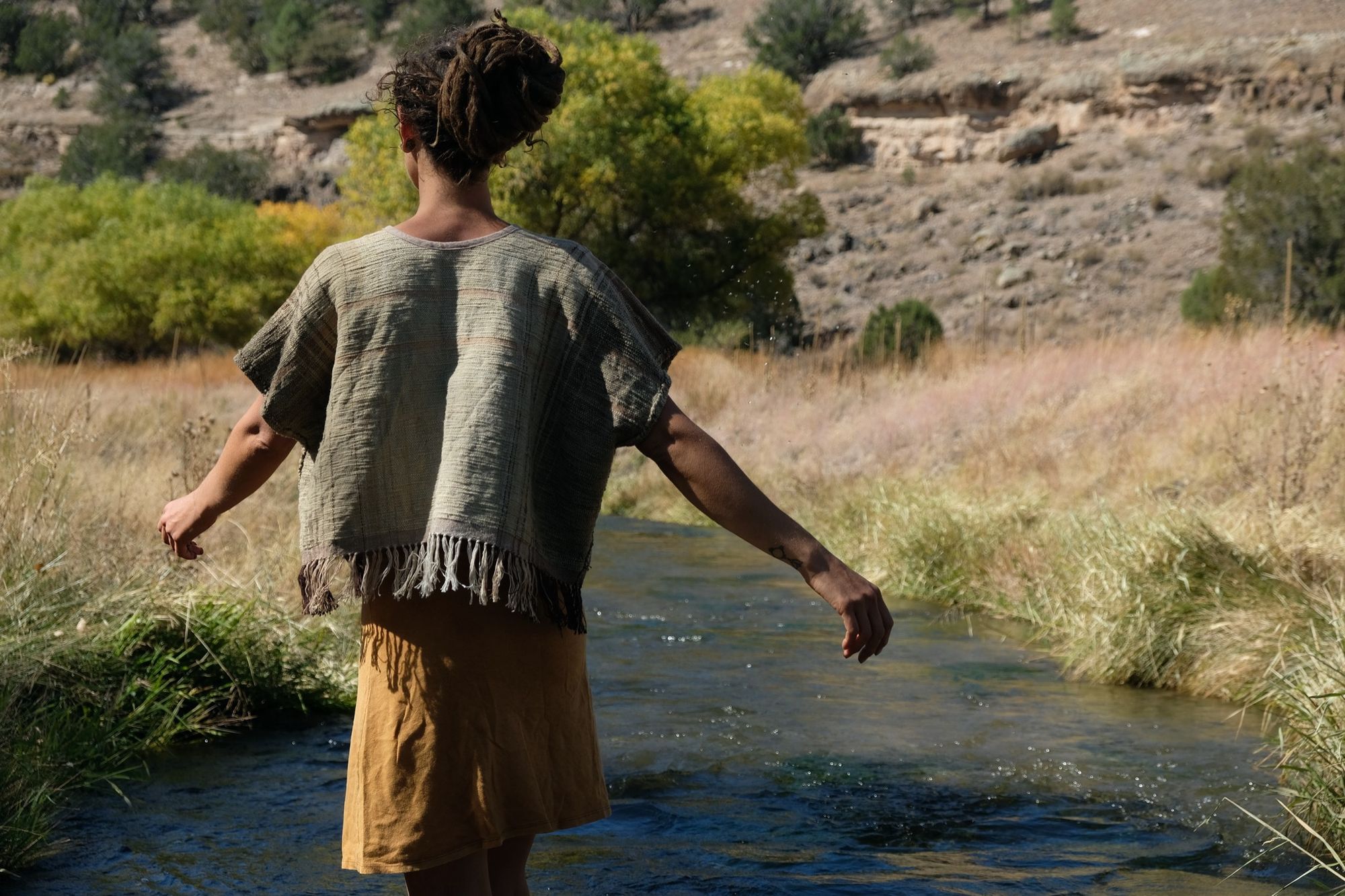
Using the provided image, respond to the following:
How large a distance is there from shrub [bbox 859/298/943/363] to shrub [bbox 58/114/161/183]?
34110 millimetres

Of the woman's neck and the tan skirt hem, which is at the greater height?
the woman's neck

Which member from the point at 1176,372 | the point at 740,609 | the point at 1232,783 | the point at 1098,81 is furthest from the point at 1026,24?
the point at 1232,783

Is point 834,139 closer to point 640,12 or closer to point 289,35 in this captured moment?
point 640,12

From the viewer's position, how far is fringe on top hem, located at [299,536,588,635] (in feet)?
7.01

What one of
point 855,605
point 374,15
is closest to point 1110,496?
point 855,605

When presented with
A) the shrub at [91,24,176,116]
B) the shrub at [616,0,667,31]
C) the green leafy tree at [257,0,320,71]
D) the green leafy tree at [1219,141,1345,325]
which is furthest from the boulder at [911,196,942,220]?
the shrub at [91,24,176,116]

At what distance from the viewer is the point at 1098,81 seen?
44000 mm

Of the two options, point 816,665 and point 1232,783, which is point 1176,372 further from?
point 1232,783

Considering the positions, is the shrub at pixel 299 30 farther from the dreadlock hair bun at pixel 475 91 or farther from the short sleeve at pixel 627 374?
the short sleeve at pixel 627 374

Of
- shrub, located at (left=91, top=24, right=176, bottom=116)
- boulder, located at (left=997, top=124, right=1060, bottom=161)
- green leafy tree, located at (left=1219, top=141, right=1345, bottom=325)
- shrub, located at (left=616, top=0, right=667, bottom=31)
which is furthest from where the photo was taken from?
shrub, located at (left=616, top=0, right=667, bottom=31)

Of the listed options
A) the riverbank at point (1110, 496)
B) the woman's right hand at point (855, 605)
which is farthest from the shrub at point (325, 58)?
the woman's right hand at point (855, 605)

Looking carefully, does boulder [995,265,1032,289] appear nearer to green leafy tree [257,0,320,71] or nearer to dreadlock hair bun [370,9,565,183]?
dreadlock hair bun [370,9,565,183]

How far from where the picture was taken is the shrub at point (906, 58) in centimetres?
5000

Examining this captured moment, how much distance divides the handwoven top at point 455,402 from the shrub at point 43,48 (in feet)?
224
